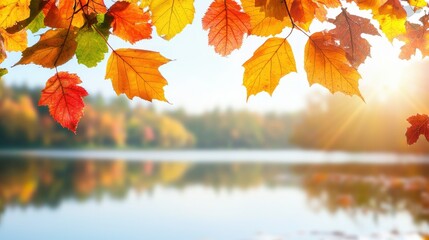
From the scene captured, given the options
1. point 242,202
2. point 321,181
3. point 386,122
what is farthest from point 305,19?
point 386,122

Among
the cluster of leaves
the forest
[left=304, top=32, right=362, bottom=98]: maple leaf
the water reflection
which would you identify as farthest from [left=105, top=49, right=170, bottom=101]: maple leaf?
the forest

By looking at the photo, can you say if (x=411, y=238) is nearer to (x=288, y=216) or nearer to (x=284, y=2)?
(x=288, y=216)

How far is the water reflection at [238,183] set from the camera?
1315 centimetres

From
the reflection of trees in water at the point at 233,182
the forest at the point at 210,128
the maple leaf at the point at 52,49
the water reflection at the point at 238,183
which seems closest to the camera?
the maple leaf at the point at 52,49

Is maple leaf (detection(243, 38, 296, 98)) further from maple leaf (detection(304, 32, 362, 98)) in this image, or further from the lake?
the lake

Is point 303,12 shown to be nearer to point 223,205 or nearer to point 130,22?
point 130,22

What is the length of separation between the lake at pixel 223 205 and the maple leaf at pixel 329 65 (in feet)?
23.8

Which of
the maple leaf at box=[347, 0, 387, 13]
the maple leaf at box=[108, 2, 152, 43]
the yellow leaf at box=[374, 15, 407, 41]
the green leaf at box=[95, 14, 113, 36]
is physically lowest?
the green leaf at box=[95, 14, 113, 36]

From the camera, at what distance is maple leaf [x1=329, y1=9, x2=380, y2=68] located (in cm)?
39

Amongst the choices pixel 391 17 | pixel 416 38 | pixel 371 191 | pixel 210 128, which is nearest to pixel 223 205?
pixel 371 191

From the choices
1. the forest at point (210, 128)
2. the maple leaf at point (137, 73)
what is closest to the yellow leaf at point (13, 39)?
the maple leaf at point (137, 73)

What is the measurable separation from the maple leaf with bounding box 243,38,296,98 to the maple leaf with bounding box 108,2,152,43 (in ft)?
0.27

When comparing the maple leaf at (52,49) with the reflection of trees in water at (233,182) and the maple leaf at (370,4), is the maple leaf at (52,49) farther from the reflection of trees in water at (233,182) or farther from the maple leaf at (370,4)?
the reflection of trees in water at (233,182)

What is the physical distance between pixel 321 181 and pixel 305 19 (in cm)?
1892
